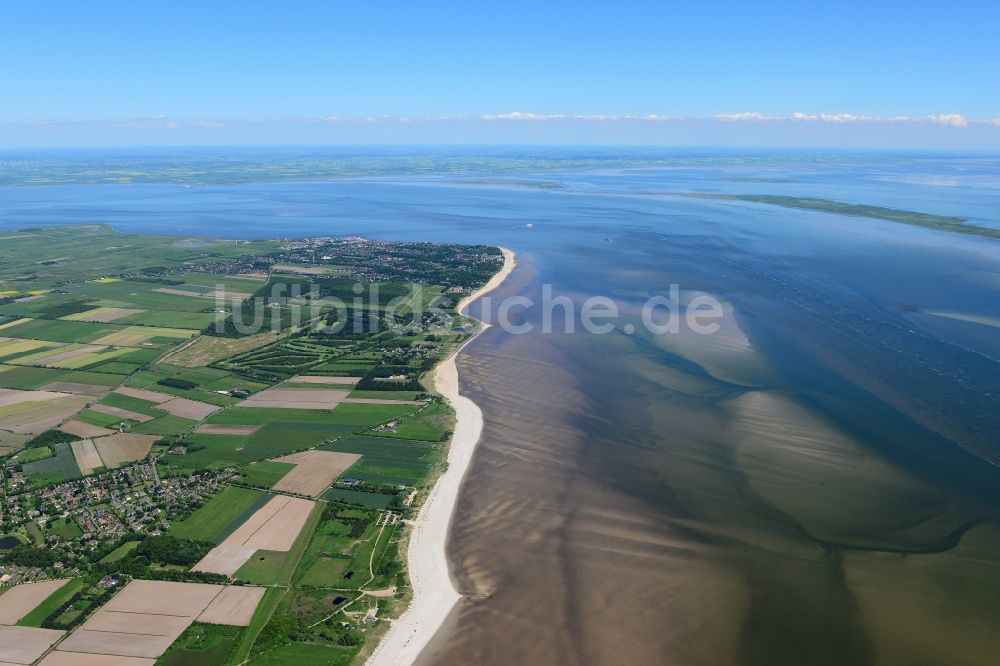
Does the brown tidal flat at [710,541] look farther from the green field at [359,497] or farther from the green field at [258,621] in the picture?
the green field at [258,621]

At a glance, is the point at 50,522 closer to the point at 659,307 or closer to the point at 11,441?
the point at 11,441

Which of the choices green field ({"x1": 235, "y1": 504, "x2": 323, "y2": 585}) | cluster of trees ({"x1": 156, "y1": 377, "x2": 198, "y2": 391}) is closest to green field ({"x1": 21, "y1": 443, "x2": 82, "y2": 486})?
cluster of trees ({"x1": 156, "y1": 377, "x2": 198, "y2": 391})

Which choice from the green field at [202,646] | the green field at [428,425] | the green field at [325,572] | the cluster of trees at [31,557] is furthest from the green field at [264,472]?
the green field at [202,646]

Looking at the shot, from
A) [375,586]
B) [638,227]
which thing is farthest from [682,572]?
[638,227]

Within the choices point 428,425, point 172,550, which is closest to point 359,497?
point 172,550

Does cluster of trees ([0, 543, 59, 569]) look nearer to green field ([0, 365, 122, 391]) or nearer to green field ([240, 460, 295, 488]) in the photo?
green field ([240, 460, 295, 488])

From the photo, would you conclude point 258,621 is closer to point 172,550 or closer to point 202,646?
point 202,646
